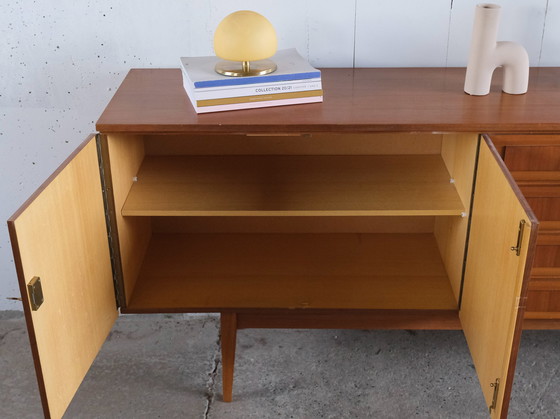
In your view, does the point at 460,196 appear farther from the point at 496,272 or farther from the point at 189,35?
the point at 189,35

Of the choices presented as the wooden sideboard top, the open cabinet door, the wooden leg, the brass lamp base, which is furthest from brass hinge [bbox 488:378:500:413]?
the brass lamp base

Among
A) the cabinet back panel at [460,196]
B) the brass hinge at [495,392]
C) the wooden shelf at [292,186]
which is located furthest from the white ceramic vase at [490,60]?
the brass hinge at [495,392]

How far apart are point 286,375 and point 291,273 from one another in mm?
336

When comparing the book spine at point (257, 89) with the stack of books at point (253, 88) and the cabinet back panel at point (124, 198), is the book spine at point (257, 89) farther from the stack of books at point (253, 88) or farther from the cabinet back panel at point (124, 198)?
the cabinet back panel at point (124, 198)

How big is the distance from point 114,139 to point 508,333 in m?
0.82

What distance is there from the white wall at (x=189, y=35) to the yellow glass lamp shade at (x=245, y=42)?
0.29 metres

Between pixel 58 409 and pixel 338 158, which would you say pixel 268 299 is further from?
pixel 58 409

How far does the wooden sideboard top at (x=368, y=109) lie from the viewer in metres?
1.25

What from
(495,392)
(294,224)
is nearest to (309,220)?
(294,224)

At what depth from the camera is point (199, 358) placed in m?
1.83

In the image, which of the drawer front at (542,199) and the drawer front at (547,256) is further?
the drawer front at (547,256)

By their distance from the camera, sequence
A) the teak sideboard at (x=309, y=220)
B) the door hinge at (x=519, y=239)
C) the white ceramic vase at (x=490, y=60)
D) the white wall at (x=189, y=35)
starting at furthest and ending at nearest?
the white wall at (x=189, y=35)
the white ceramic vase at (x=490, y=60)
the teak sideboard at (x=309, y=220)
the door hinge at (x=519, y=239)

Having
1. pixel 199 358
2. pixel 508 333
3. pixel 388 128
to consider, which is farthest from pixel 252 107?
pixel 199 358

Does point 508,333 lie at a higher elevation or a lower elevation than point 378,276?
higher
